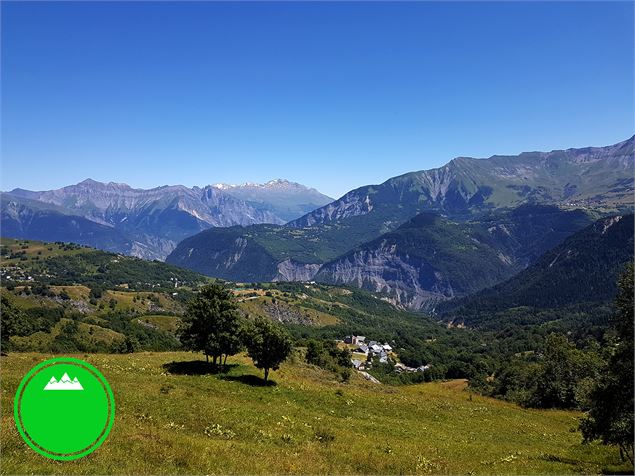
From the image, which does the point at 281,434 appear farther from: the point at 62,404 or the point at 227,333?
the point at 227,333

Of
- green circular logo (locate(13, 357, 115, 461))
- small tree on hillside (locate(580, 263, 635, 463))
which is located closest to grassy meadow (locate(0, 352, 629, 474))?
green circular logo (locate(13, 357, 115, 461))

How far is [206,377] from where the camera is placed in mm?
51969

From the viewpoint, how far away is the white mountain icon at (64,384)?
15.1m

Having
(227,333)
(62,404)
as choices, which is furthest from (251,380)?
(62,404)

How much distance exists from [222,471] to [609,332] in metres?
25.2

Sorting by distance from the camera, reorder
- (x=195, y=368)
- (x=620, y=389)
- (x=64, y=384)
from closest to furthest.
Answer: (x=64, y=384), (x=620, y=389), (x=195, y=368)

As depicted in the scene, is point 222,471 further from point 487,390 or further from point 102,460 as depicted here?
point 487,390

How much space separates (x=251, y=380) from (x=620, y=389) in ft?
132

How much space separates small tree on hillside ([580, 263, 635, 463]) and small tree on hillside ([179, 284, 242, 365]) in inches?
1620

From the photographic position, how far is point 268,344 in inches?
2141

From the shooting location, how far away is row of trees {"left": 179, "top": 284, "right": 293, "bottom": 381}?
54562mm

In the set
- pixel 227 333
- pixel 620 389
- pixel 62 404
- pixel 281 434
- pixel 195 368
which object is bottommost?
pixel 195 368

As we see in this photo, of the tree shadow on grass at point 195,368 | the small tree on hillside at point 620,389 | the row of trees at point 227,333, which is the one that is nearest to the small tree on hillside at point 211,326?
the row of trees at point 227,333

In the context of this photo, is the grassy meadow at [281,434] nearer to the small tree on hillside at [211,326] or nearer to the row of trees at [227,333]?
the row of trees at [227,333]
